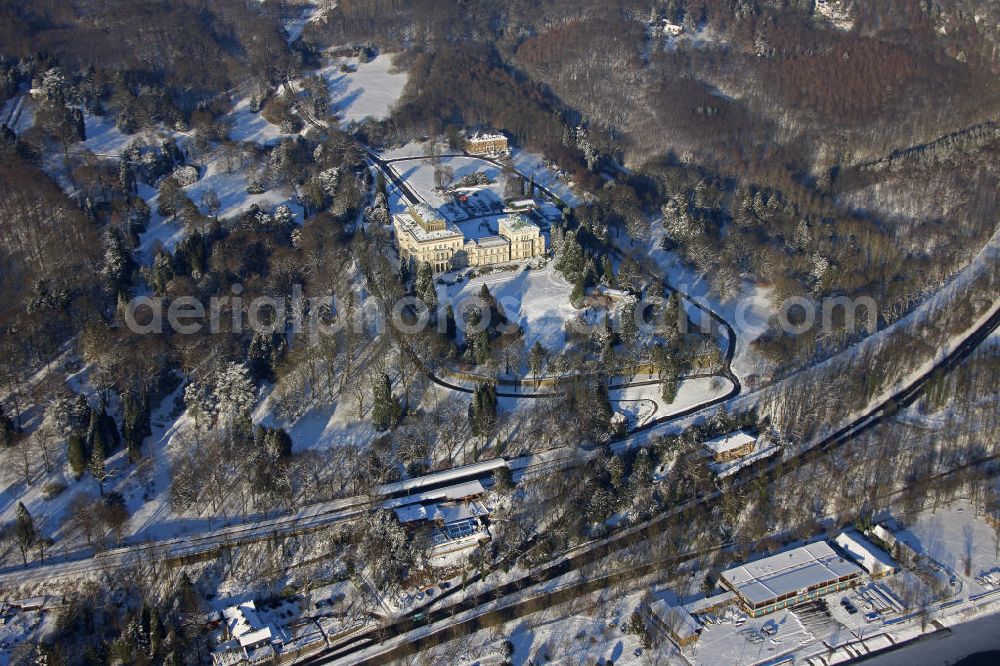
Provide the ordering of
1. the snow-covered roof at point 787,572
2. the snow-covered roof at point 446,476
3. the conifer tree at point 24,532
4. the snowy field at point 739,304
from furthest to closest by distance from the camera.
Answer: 1. the snowy field at point 739,304
2. the snow-covered roof at point 446,476
3. the conifer tree at point 24,532
4. the snow-covered roof at point 787,572

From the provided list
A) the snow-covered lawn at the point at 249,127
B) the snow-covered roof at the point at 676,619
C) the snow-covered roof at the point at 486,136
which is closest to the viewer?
the snow-covered roof at the point at 676,619

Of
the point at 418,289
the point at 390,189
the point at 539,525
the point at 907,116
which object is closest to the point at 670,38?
the point at 907,116

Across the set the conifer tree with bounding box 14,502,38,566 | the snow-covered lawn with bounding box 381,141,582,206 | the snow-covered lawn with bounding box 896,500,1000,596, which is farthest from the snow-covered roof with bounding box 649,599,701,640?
the snow-covered lawn with bounding box 381,141,582,206

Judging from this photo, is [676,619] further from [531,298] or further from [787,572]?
[531,298]

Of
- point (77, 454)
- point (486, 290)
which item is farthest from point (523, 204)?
point (77, 454)

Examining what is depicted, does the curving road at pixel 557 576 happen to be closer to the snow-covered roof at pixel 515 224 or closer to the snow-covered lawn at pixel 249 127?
the snow-covered roof at pixel 515 224

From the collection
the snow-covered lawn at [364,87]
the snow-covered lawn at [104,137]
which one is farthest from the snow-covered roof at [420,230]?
the snow-covered lawn at [364,87]

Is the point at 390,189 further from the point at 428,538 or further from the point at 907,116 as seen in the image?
the point at 907,116

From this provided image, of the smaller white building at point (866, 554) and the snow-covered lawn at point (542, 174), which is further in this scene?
the snow-covered lawn at point (542, 174)
